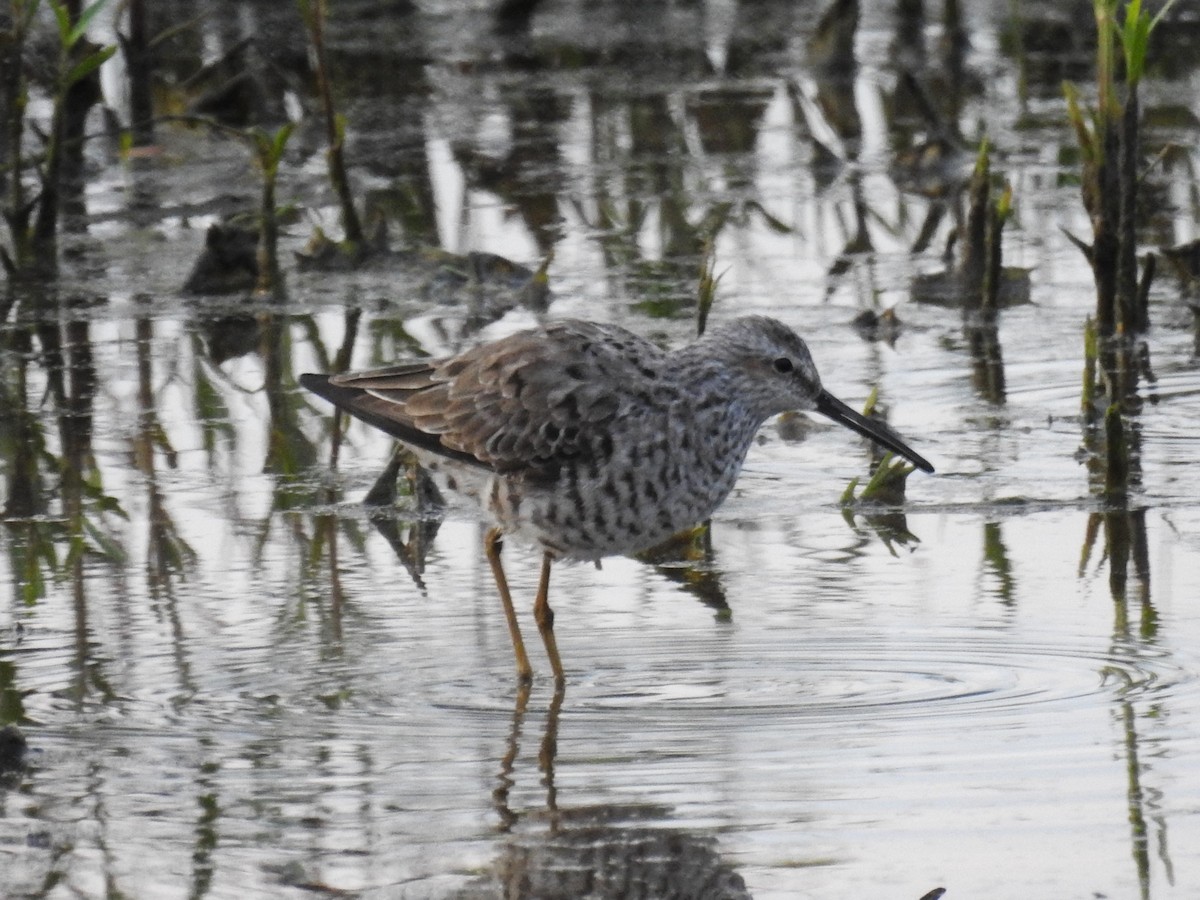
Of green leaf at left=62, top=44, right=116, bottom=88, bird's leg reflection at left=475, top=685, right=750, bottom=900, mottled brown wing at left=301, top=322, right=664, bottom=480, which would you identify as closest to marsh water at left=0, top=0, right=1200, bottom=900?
bird's leg reflection at left=475, top=685, right=750, bottom=900

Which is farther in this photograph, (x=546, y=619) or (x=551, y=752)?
(x=546, y=619)

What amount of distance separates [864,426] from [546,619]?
1.24 m

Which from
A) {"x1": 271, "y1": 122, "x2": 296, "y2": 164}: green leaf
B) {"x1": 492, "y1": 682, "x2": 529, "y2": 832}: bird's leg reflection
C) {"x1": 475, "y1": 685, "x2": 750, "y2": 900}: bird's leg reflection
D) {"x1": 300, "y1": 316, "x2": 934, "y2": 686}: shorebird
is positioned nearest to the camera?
{"x1": 475, "y1": 685, "x2": 750, "y2": 900}: bird's leg reflection

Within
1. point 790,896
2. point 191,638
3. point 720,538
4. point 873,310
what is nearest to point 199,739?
point 191,638

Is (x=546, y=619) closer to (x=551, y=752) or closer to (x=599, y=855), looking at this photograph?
(x=551, y=752)

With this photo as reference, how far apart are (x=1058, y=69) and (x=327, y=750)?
1072 cm

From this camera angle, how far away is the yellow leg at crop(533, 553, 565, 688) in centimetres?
587

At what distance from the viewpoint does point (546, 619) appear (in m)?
6.11

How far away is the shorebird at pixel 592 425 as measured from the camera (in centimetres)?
614

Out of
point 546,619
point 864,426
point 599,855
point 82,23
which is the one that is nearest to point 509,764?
point 599,855

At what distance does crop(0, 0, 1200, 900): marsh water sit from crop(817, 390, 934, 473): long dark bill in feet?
0.85

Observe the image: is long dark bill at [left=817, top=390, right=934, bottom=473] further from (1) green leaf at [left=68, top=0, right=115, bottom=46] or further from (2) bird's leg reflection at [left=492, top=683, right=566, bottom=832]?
(1) green leaf at [left=68, top=0, right=115, bottom=46]

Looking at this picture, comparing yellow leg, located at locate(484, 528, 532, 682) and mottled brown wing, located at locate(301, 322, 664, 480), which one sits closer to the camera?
yellow leg, located at locate(484, 528, 532, 682)

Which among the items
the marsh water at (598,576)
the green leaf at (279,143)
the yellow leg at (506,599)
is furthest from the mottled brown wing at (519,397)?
the green leaf at (279,143)
